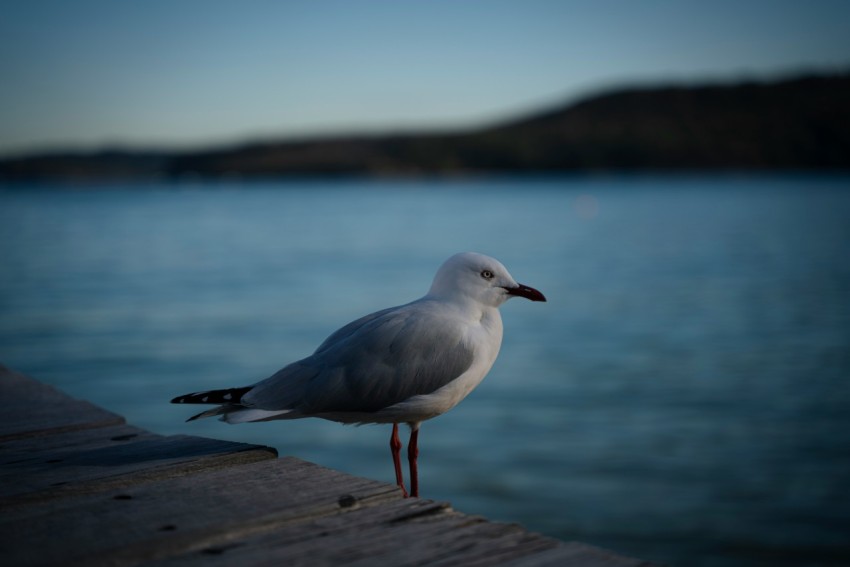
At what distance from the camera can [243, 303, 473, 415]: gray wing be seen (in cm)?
346

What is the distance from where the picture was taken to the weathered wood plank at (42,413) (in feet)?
11.5

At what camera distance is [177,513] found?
2395 millimetres

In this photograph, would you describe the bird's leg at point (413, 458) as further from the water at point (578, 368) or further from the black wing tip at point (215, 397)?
the water at point (578, 368)

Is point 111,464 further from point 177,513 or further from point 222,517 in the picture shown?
point 222,517

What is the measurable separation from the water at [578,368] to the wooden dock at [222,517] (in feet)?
22.3

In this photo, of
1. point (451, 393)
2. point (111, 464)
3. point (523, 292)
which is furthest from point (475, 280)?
point (111, 464)

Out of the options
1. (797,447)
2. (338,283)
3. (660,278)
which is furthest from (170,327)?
(660,278)

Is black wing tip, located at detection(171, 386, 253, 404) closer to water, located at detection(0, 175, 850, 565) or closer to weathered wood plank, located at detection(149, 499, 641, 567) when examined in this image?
weathered wood plank, located at detection(149, 499, 641, 567)

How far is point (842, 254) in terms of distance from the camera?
3791cm

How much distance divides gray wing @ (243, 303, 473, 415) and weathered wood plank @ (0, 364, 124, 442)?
813 millimetres

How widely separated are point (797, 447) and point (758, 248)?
31088 millimetres

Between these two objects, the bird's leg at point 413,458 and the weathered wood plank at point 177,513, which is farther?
the bird's leg at point 413,458

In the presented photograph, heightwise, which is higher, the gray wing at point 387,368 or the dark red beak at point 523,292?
the dark red beak at point 523,292

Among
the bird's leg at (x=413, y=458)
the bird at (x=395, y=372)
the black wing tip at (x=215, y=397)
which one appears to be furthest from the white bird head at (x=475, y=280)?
the black wing tip at (x=215, y=397)
